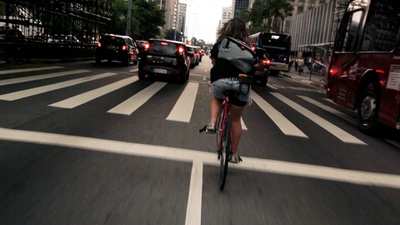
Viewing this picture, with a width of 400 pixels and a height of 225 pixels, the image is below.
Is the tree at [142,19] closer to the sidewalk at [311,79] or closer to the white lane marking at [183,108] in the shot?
the sidewalk at [311,79]

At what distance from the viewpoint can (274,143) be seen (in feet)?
21.7

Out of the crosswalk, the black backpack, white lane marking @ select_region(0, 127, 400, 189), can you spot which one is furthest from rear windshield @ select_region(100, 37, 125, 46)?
the black backpack

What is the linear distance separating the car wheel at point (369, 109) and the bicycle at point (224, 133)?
461 cm

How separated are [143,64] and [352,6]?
7581 mm

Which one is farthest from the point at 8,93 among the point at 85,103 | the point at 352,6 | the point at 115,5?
the point at 115,5

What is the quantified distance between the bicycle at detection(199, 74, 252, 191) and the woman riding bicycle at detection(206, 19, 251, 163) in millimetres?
56

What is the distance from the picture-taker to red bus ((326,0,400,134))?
25.0 feet

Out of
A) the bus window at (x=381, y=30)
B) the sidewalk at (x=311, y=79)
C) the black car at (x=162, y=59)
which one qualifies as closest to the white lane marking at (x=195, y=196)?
the bus window at (x=381, y=30)

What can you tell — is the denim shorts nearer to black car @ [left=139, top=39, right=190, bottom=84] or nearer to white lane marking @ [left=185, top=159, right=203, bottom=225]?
white lane marking @ [left=185, top=159, right=203, bottom=225]

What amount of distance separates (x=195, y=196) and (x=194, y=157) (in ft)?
4.65

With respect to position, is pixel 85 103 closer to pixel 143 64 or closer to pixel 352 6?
pixel 143 64

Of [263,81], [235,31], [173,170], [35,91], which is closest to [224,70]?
[235,31]

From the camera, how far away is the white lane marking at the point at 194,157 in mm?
5031

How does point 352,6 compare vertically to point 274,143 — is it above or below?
above
